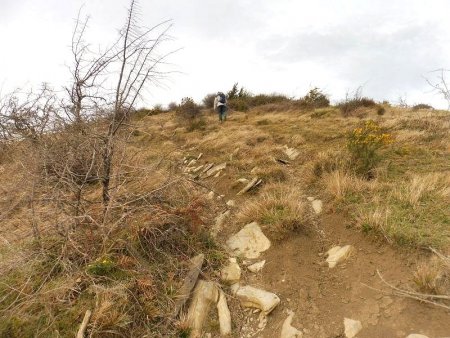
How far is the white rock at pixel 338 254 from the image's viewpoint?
3.55 metres

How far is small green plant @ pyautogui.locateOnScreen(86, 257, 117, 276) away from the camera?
3221 mm

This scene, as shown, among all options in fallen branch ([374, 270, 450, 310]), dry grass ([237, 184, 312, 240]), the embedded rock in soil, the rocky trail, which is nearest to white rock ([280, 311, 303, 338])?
the rocky trail

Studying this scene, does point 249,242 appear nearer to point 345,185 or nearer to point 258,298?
point 258,298

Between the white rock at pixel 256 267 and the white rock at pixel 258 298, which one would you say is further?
the white rock at pixel 256 267

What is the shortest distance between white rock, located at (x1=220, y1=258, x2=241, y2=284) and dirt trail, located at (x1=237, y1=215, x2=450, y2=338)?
0.42 feet

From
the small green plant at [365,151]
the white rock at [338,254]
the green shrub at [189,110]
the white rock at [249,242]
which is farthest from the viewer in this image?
the green shrub at [189,110]

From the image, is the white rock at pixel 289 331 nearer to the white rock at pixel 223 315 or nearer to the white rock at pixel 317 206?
the white rock at pixel 223 315

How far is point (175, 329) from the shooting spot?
299 centimetres

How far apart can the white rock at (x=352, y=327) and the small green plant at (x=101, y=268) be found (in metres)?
2.03

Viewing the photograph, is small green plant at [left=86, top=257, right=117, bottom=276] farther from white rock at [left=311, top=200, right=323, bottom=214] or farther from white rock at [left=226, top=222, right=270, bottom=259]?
white rock at [left=311, top=200, right=323, bottom=214]

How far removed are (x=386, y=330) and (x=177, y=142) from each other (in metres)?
7.21

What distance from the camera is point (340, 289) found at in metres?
3.25

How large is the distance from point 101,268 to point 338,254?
227 centimetres

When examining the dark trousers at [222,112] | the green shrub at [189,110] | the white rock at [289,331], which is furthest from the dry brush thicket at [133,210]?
the green shrub at [189,110]
